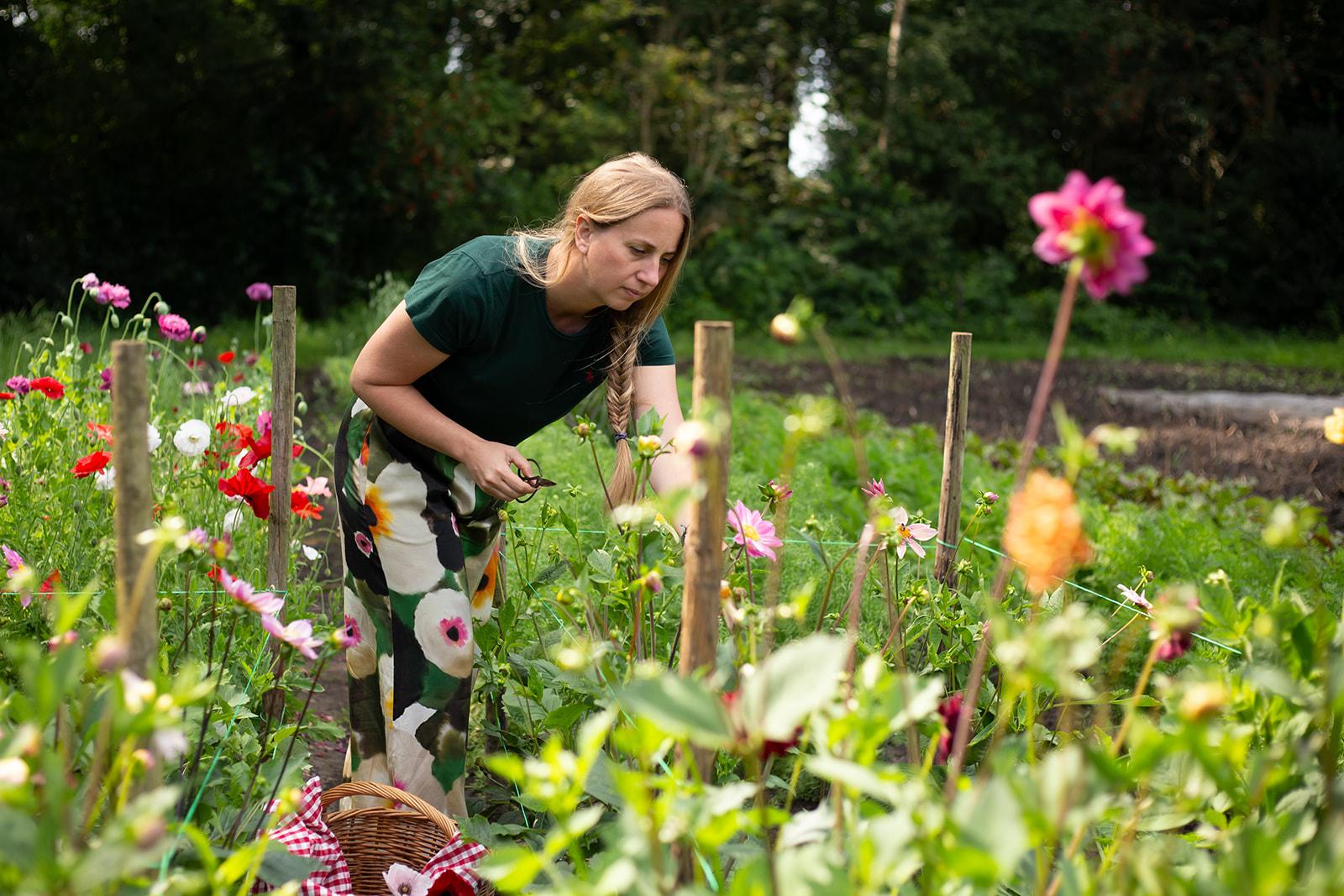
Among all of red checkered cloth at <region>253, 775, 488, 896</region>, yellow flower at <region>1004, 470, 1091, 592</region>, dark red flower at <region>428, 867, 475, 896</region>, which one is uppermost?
yellow flower at <region>1004, 470, 1091, 592</region>

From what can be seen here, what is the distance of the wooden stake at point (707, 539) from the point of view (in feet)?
3.40

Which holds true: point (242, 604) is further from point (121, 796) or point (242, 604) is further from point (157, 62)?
point (157, 62)

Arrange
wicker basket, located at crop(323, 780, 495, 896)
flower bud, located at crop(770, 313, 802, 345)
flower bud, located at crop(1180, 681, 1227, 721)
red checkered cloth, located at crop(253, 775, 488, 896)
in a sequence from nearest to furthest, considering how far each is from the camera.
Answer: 1. flower bud, located at crop(1180, 681, 1227, 721)
2. flower bud, located at crop(770, 313, 802, 345)
3. red checkered cloth, located at crop(253, 775, 488, 896)
4. wicker basket, located at crop(323, 780, 495, 896)

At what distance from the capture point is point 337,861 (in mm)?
1456

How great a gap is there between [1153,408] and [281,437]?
6524 mm

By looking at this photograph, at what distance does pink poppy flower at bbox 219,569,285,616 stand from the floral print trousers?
27.9 inches

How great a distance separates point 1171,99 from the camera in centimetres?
1492

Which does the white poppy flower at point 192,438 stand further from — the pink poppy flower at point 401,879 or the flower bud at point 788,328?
the flower bud at point 788,328

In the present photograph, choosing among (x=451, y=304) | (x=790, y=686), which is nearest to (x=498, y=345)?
(x=451, y=304)

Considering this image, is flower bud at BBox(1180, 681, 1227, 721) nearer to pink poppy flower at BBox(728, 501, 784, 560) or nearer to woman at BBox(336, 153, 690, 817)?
pink poppy flower at BBox(728, 501, 784, 560)

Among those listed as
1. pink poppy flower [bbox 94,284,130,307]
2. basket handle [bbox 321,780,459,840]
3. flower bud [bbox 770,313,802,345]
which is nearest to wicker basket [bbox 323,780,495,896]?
basket handle [bbox 321,780,459,840]

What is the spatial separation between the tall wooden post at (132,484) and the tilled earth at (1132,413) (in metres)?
1.55

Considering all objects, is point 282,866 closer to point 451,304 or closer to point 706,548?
point 706,548

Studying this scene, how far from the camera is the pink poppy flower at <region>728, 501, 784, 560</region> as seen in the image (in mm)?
1479
